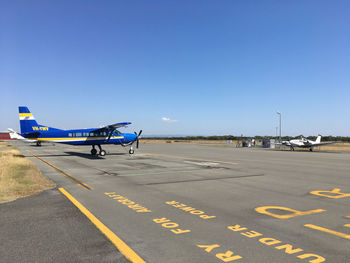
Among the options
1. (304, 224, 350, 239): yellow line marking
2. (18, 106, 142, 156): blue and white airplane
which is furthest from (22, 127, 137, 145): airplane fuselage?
(304, 224, 350, 239): yellow line marking

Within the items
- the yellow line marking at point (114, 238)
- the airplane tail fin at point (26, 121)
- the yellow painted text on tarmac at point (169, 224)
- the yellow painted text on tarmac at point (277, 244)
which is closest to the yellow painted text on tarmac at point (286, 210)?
the yellow painted text on tarmac at point (277, 244)

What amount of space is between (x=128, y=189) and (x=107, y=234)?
15.1 ft

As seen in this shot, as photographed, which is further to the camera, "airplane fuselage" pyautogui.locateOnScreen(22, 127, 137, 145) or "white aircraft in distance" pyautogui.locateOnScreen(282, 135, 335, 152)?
"white aircraft in distance" pyautogui.locateOnScreen(282, 135, 335, 152)

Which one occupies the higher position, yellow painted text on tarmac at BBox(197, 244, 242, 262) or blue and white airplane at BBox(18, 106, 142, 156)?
blue and white airplane at BBox(18, 106, 142, 156)

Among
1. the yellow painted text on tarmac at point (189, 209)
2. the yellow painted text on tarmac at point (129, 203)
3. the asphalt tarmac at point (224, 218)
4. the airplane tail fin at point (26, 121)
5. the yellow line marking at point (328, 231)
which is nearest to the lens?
the asphalt tarmac at point (224, 218)

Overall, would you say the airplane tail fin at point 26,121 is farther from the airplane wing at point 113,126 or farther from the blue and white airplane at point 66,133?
the airplane wing at point 113,126

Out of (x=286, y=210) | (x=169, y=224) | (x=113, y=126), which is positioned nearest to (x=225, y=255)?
(x=169, y=224)

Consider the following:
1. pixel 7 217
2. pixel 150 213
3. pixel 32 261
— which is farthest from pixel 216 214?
pixel 7 217

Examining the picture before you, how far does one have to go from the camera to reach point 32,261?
3.77 meters

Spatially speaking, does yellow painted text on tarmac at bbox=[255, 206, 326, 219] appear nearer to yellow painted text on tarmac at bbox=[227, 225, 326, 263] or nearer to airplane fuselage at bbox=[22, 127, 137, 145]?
yellow painted text on tarmac at bbox=[227, 225, 326, 263]

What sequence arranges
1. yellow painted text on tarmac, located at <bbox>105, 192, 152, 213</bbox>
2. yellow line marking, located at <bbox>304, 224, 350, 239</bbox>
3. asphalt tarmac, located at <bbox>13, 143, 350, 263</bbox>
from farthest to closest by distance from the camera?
1. yellow painted text on tarmac, located at <bbox>105, 192, 152, 213</bbox>
2. yellow line marking, located at <bbox>304, 224, 350, 239</bbox>
3. asphalt tarmac, located at <bbox>13, 143, 350, 263</bbox>

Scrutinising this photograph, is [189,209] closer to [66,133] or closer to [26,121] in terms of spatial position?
[66,133]

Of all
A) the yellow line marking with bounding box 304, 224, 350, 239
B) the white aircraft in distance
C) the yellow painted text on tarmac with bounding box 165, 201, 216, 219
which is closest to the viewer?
the yellow line marking with bounding box 304, 224, 350, 239

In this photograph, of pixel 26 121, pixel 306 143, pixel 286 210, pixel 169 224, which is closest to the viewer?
pixel 169 224
